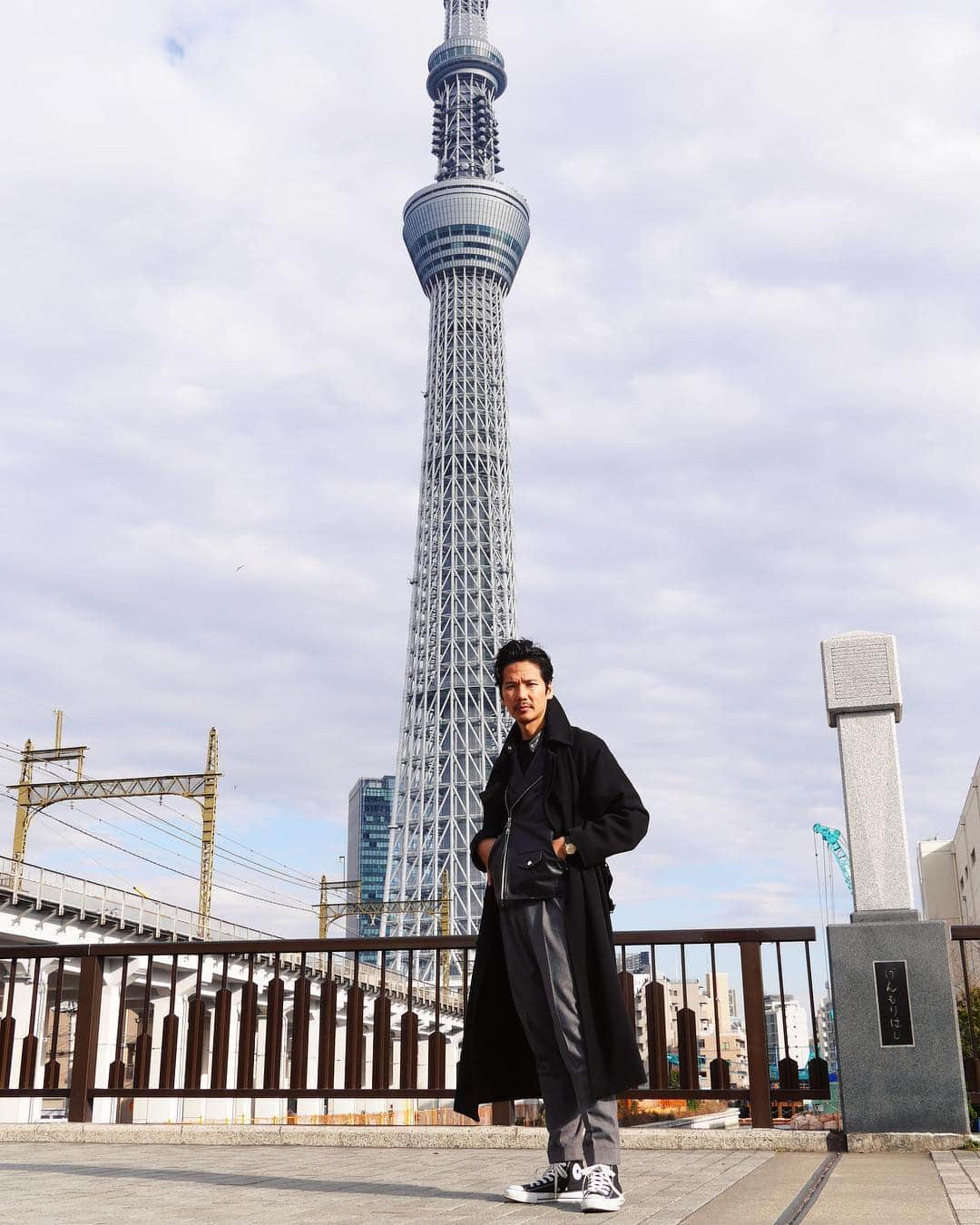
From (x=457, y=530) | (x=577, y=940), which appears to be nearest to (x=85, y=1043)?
(x=577, y=940)

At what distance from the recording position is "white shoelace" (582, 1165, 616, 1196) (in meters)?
3.84

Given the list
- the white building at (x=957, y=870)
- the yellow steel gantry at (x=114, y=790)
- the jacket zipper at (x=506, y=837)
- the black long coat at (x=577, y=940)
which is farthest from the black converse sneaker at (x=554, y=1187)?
the white building at (x=957, y=870)

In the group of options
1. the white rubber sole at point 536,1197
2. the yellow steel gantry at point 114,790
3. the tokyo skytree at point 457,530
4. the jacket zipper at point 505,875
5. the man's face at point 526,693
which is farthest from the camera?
the tokyo skytree at point 457,530

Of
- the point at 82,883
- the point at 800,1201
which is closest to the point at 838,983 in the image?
the point at 800,1201

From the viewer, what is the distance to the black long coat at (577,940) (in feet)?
13.3

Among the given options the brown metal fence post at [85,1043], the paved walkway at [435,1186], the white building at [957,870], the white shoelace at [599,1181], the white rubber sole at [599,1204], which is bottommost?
the paved walkway at [435,1186]

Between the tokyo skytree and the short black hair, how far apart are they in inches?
2755

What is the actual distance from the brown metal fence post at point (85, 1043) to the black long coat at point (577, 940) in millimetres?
3632

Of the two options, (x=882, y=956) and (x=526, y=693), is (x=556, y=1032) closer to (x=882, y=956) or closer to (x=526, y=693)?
(x=526, y=693)

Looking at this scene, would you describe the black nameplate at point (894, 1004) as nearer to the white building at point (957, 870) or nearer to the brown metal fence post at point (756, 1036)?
the brown metal fence post at point (756, 1036)

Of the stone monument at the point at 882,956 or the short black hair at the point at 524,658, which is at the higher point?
the short black hair at the point at 524,658

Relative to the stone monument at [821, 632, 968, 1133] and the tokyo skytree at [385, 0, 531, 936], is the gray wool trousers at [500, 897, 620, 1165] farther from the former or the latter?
the tokyo skytree at [385, 0, 531, 936]

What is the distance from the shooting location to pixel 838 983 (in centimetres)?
582

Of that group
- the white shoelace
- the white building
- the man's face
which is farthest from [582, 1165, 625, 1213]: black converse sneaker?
Result: the white building
